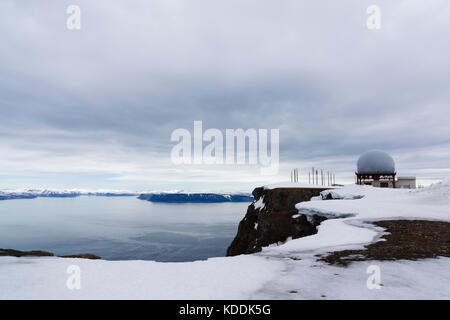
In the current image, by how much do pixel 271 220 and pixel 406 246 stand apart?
39939 mm

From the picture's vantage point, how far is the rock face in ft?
152

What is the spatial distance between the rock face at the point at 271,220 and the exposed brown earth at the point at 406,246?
21082mm

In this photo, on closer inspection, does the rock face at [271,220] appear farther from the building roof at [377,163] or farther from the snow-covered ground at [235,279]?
the snow-covered ground at [235,279]

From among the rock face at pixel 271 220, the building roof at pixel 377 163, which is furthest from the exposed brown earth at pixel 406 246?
the building roof at pixel 377 163

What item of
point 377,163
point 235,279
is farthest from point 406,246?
point 377,163

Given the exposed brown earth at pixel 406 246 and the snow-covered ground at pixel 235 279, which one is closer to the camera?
the snow-covered ground at pixel 235 279

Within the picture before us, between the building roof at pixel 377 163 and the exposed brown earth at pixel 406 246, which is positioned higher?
the building roof at pixel 377 163

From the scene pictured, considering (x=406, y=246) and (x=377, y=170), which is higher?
(x=377, y=170)

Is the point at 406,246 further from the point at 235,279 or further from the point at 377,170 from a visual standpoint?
the point at 377,170

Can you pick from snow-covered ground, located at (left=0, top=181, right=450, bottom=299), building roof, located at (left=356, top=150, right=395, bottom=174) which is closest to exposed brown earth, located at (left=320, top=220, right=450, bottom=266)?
snow-covered ground, located at (left=0, top=181, right=450, bottom=299)

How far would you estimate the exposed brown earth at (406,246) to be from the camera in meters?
8.93

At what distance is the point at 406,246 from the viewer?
10297 millimetres

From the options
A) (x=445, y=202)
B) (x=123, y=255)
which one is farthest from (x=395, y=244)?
(x=123, y=255)

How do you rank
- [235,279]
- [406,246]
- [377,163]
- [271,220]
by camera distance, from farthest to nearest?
[377,163] < [271,220] < [406,246] < [235,279]
